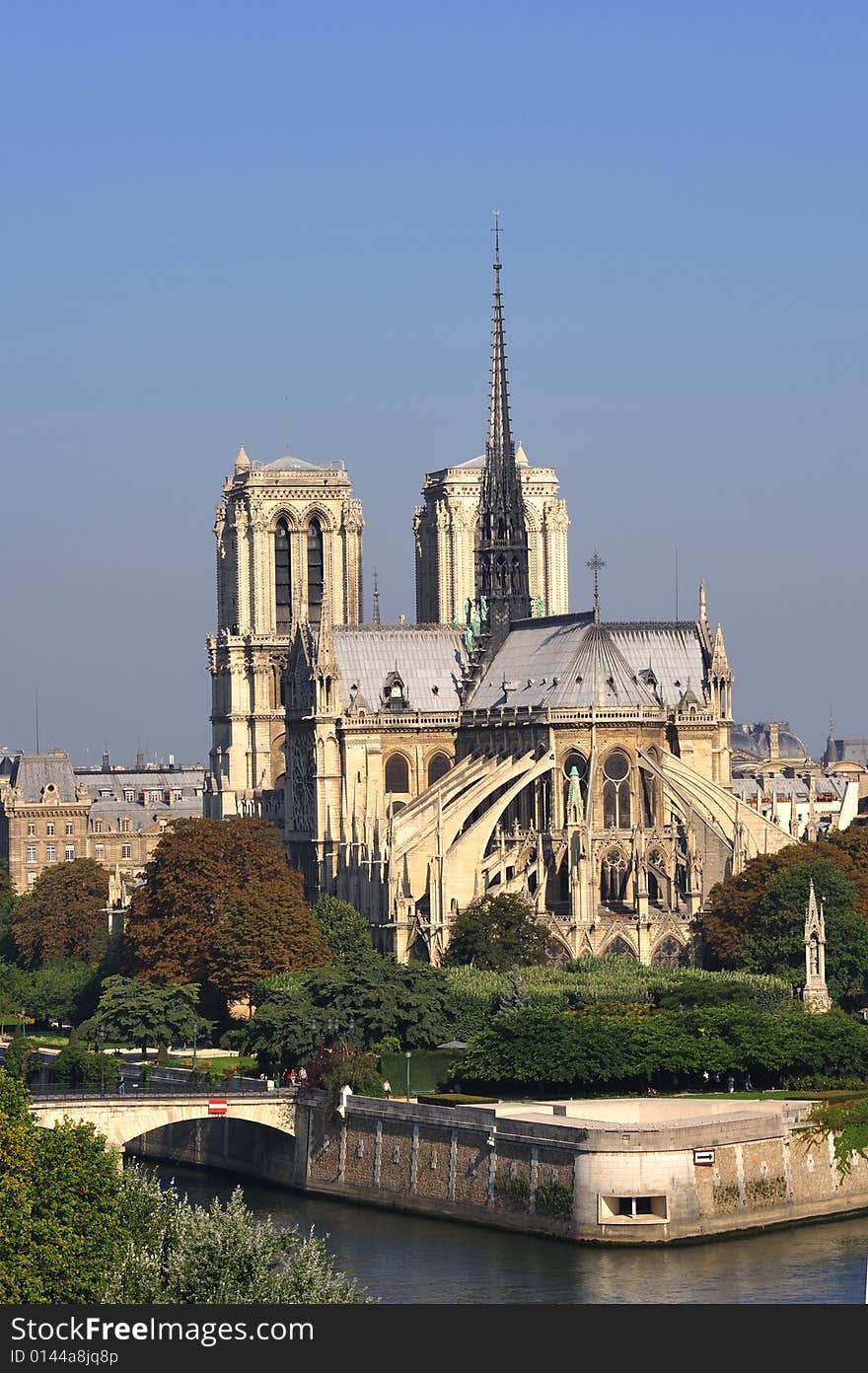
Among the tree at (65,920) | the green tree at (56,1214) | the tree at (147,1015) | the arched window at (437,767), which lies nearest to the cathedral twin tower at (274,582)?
the tree at (65,920)

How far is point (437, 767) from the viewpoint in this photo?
148000 millimetres

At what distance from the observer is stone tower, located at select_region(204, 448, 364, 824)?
176 m

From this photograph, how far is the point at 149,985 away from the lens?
119m

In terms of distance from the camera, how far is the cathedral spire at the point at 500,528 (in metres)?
150

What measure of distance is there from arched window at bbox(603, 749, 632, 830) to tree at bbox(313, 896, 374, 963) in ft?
38.2

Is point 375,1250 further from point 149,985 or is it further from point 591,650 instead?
point 591,650

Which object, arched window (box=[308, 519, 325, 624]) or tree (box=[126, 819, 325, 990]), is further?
arched window (box=[308, 519, 325, 624])

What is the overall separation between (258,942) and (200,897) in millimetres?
7137

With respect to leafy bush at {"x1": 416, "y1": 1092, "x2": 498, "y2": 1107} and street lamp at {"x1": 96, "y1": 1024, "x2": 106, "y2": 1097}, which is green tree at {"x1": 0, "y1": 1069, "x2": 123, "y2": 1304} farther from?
street lamp at {"x1": 96, "y1": 1024, "x2": 106, "y2": 1097}

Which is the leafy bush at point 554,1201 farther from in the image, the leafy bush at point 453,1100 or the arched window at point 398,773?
the arched window at point 398,773

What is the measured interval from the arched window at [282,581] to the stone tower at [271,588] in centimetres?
5

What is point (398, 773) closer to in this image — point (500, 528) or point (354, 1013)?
point (500, 528)

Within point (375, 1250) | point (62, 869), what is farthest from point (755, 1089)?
point (62, 869)

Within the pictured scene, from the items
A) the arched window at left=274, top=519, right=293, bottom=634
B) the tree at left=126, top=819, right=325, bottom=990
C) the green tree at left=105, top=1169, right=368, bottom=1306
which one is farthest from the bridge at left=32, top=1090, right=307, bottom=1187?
the arched window at left=274, top=519, right=293, bottom=634
